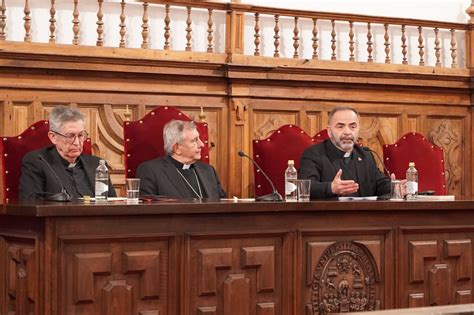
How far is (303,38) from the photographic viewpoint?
7.20 m

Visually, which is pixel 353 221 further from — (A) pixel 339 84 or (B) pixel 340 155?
(A) pixel 339 84

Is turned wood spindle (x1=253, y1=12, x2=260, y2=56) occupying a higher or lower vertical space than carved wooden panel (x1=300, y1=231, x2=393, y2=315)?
higher

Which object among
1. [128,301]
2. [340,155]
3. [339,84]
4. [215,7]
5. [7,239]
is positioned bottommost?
[128,301]

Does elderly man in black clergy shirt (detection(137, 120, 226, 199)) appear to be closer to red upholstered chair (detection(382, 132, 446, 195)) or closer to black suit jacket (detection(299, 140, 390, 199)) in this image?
black suit jacket (detection(299, 140, 390, 199))

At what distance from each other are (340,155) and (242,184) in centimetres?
116

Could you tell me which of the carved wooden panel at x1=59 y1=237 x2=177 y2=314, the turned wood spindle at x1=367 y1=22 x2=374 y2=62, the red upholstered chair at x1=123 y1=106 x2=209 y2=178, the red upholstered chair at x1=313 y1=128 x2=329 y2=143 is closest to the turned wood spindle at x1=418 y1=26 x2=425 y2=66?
the turned wood spindle at x1=367 y1=22 x2=374 y2=62

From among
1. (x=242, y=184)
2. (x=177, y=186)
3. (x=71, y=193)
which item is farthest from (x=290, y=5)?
(x=71, y=193)

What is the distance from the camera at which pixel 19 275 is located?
3.64 meters

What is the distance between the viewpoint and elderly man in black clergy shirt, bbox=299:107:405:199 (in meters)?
5.35

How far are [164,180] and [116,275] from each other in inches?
56.0

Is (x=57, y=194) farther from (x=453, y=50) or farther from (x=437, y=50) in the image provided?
(x=453, y=50)

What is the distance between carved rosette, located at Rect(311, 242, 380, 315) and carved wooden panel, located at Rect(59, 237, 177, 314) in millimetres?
697

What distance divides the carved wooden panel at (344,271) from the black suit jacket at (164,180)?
1.18 m

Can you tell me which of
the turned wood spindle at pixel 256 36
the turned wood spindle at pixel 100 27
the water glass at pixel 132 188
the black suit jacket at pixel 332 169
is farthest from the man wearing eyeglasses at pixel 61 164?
the turned wood spindle at pixel 256 36
